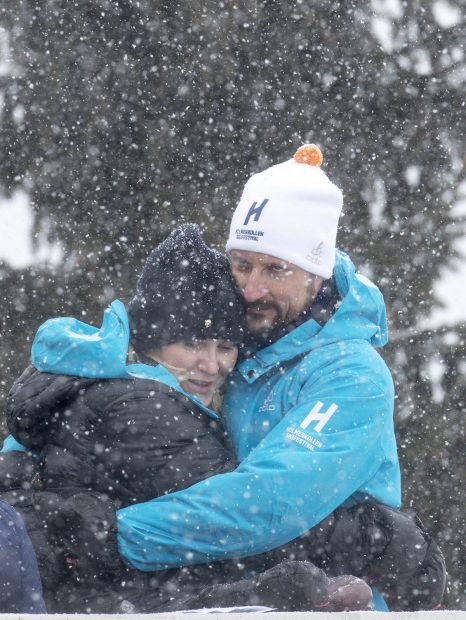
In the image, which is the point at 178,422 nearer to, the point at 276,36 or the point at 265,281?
the point at 265,281

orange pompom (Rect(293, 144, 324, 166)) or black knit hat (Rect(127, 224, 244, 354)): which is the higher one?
orange pompom (Rect(293, 144, 324, 166))

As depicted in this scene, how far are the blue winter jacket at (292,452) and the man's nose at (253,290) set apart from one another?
182 millimetres

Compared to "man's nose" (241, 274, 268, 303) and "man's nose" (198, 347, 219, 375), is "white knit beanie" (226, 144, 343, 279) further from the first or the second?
"man's nose" (198, 347, 219, 375)

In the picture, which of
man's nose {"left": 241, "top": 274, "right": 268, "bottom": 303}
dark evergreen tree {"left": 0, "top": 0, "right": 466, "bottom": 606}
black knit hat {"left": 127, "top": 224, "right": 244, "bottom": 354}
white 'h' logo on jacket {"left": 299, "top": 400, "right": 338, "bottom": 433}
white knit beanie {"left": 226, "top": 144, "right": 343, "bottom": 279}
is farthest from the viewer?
dark evergreen tree {"left": 0, "top": 0, "right": 466, "bottom": 606}

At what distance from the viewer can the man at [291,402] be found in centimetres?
302

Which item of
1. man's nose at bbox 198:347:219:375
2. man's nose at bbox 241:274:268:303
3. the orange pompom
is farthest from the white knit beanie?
man's nose at bbox 198:347:219:375

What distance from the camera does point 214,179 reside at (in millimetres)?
7223

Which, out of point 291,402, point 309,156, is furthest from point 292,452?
point 309,156

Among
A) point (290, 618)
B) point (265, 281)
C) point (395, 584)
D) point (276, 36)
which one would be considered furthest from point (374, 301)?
point (276, 36)

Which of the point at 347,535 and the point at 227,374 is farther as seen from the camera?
the point at 227,374

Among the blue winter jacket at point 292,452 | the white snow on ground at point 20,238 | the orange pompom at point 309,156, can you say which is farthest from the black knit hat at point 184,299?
the white snow on ground at point 20,238

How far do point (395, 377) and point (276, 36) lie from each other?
8.61 feet

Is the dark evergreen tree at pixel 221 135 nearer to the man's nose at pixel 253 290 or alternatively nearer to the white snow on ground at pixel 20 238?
the white snow on ground at pixel 20 238

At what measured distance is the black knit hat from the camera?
3416 mm
